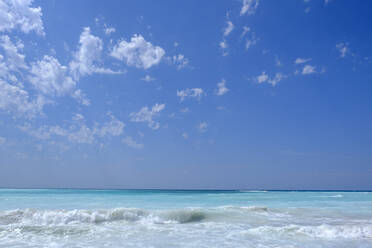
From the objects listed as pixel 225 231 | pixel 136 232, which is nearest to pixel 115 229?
pixel 136 232

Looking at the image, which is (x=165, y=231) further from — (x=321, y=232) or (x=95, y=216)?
(x=321, y=232)

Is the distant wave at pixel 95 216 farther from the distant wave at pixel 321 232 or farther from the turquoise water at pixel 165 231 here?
the distant wave at pixel 321 232

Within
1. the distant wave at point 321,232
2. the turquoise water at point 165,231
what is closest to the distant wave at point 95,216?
the turquoise water at point 165,231

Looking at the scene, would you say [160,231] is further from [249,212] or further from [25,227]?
[249,212]

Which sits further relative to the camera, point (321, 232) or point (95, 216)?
point (95, 216)

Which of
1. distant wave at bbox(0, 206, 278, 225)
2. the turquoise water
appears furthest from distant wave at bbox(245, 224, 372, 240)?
distant wave at bbox(0, 206, 278, 225)

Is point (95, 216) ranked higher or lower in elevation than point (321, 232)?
higher

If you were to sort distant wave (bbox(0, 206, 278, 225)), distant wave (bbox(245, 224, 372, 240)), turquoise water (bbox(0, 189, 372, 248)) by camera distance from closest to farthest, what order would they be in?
turquoise water (bbox(0, 189, 372, 248))
distant wave (bbox(245, 224, 372, 240))
distant wave (bbox(0, 206, 278, 225))

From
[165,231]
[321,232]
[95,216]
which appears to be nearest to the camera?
[321,232]

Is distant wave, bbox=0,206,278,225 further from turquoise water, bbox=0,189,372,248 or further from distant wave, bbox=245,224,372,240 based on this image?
distant wave, bbox=245,224,372,240

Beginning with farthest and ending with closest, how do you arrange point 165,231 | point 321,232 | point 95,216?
point 95,216
point 165,231
point 321,232

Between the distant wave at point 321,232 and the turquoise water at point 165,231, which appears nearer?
the turquoise water at point 165,231

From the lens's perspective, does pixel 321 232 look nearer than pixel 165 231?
Yes

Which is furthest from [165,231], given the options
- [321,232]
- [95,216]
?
[321,232]
